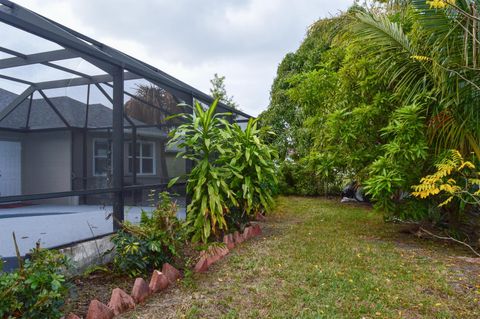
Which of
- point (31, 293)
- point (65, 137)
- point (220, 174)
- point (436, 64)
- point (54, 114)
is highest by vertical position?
point (436, 64)

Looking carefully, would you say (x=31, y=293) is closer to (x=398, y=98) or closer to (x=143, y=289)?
(x=143, y=289)

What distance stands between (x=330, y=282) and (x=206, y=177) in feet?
5.93

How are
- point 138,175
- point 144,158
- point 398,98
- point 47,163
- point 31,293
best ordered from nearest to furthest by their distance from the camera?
point 31,293
point 47,163
point 138,175
point 144,158
point 398,98

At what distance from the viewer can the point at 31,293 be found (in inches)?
78.7

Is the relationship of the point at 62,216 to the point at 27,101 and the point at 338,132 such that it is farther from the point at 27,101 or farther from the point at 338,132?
the point at 338,132

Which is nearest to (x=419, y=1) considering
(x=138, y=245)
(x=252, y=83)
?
(x=138, y=245)

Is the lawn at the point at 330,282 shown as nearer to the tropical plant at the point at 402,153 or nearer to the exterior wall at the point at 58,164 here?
the tropical plant at the point at 402,153

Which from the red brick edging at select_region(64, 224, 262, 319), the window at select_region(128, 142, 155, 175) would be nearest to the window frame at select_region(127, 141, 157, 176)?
the window at select_region(128, 142, 155, 175)

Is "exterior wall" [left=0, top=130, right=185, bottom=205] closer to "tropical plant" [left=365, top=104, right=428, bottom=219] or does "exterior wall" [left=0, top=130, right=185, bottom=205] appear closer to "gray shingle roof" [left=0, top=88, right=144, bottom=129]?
"gray shingle roof" [left=0, top=88, right=144, bottom=129]

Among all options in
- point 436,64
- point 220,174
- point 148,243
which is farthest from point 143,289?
point 436,64

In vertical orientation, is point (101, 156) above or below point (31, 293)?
above

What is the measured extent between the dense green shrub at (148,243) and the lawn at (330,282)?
35cm

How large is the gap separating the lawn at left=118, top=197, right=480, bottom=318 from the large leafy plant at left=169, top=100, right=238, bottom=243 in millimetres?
461

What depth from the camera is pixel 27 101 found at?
2926 millimetres
